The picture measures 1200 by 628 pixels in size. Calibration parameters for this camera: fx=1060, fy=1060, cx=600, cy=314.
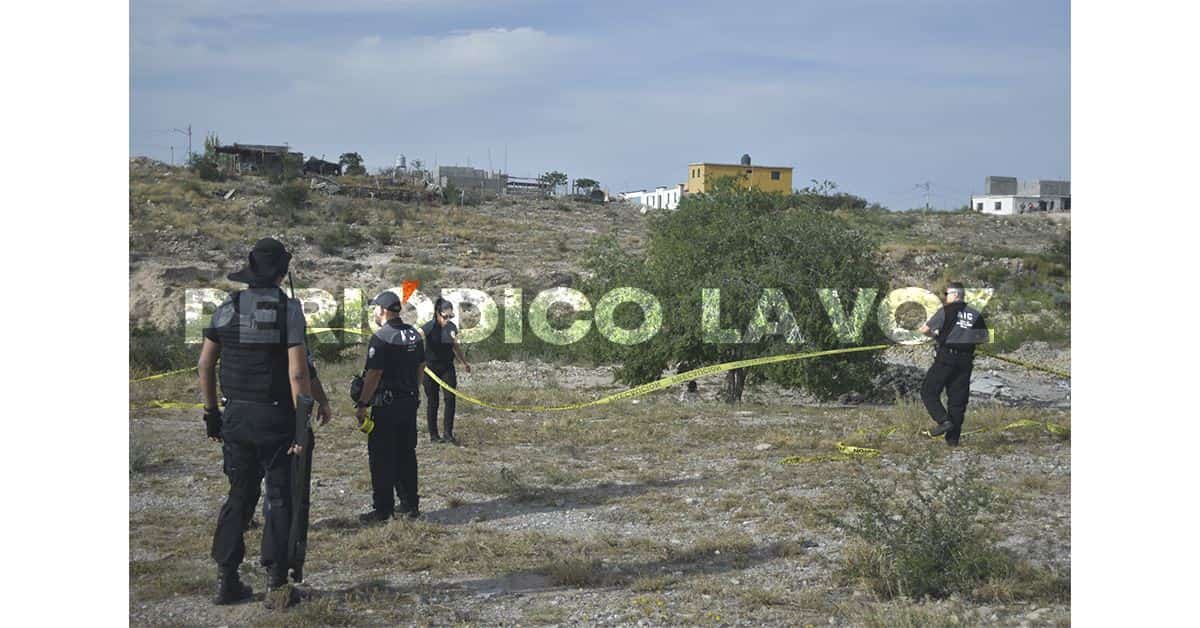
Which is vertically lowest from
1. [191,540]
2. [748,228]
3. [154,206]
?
[191,540]

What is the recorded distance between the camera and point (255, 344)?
567 centimetres

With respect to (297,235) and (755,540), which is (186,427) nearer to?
(755,540)

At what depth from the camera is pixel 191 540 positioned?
7.45 meters

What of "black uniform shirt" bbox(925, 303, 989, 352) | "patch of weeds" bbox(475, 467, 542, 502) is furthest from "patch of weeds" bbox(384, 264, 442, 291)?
"black uniform shirt" bbox(925, 303, 989, 352)

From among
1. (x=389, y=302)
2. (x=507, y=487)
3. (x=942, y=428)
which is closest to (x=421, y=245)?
(x=942, y=428)

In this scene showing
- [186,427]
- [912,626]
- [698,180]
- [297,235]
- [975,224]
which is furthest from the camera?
[698,180]

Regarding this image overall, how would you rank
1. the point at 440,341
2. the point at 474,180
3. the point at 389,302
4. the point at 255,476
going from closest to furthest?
the point at 255,476 → the point at 389,302 → the point at 440,341 → the point at 474,180

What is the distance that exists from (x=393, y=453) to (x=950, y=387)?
5646 millimetres

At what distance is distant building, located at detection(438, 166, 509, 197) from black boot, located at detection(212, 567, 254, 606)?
160 feet

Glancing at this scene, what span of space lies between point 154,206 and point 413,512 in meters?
34.3

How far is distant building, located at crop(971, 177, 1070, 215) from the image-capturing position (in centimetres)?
6456

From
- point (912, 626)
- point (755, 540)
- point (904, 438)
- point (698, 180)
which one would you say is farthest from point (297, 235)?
point (912, 626)

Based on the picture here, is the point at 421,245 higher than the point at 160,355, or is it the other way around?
the point at 421,245

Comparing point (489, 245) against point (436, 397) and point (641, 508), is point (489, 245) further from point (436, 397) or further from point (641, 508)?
point (641, 508)
